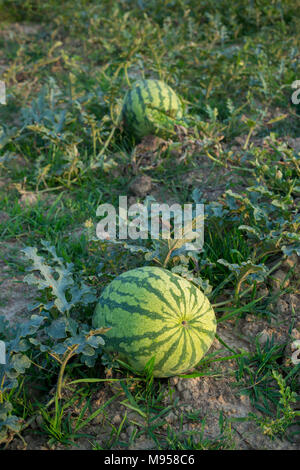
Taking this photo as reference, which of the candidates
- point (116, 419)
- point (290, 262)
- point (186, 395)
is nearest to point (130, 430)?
point (116, 419)

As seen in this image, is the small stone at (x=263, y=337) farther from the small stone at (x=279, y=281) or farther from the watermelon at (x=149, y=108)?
the watermelon at (x=149, y=108)

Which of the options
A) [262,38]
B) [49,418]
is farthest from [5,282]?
[262,38]

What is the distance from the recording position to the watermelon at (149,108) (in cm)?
373

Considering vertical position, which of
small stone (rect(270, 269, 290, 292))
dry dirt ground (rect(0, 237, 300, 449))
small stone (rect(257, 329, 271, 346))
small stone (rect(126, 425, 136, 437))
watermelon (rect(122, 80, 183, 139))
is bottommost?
small stone (rect(126, 425, 136, 437))

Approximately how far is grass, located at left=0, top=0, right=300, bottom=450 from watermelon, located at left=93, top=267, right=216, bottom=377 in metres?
0.14

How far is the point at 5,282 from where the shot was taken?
9.48ft

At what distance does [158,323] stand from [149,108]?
206 cm

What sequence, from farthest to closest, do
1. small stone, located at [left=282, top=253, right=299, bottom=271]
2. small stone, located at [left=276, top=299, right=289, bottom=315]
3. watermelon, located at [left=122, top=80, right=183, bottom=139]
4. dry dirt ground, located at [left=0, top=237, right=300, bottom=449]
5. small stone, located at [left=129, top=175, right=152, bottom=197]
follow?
1. watermelon, located at [left=122, top=80, right=183, bottom=139]
2. small stone, located at [left=129, top=175, right=152, bottom=197]
3. small stone, located at [left=282, top=253, right=299, bottom=271]
4. small stone, located at [left=276, top=299, right=289, bottom=315]
5. dry dirt ground, located at [left=0, top=237, right=300, bottom=449]

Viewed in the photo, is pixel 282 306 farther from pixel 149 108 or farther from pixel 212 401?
pixel 149 108

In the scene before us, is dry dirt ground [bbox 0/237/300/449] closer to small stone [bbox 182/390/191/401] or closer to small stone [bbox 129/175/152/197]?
small stone [bbox 182/390/191/401]

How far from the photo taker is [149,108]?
12.0ft

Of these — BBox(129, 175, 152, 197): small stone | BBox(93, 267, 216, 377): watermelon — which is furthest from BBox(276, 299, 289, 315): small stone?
BBox(129, 175, 152, 197): small stone

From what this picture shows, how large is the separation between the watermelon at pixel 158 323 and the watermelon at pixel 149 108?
176 centimetres

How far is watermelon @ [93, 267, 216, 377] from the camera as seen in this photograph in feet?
6.90
